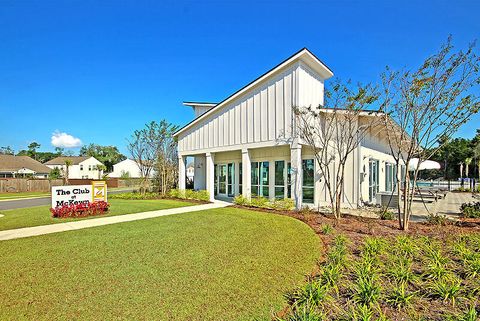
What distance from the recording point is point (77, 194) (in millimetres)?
11703

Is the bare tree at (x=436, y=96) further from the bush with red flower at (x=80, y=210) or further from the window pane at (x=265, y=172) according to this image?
the bush with red flower at (x=80, y=210)

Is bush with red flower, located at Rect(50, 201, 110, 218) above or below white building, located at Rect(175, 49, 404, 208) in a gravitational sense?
below

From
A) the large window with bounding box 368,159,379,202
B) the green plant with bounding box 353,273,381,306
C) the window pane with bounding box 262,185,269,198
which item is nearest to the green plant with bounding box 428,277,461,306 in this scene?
the green plant with bounding box 353,273,381,306

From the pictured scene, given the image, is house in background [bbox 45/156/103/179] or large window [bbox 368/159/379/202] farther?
house in background [bbox 45/156/103/179]

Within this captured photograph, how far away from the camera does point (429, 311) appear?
353cm

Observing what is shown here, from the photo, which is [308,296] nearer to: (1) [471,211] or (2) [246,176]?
(2) [246,176]

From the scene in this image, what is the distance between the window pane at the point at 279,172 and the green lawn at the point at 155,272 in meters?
6.29

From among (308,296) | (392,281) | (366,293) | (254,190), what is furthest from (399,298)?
(254,190)

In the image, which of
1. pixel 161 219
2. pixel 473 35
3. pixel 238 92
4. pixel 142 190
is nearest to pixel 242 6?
pixel 238 92

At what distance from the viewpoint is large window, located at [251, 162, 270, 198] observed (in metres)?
15.1

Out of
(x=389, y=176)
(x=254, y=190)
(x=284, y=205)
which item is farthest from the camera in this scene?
(x=389, y=176)

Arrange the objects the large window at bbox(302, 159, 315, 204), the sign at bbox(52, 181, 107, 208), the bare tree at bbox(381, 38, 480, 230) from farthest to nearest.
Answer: the large window at bbox(302, 159, 315, 204), the sign at bbox(52, 181, 107, 208), the bare tree at bbox(381, 38, 480, 230)

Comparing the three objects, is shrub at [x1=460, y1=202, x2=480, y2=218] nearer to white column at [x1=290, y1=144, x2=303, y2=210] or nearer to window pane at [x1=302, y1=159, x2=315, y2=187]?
window pane at [x1=302, y1=159, x2=315, y2=187]

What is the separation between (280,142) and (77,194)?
32.0 feet
